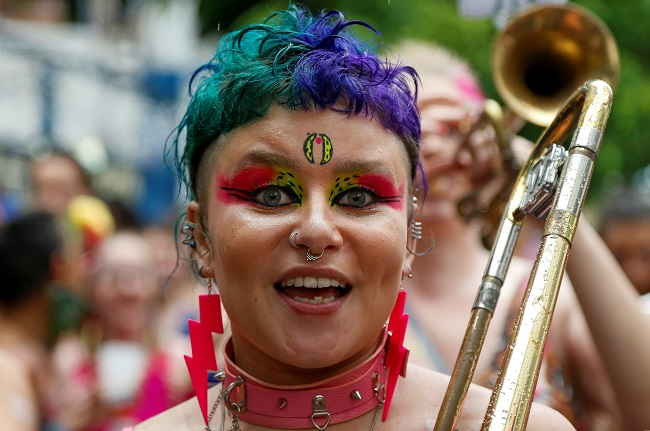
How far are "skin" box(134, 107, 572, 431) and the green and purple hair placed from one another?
0.03 metres

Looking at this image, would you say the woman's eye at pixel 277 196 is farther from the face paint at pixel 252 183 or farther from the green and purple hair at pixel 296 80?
the green and purple hair at pixel 296 80

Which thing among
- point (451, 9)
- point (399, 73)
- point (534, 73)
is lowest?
point (399, 73)

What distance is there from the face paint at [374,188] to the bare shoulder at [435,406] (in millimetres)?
427

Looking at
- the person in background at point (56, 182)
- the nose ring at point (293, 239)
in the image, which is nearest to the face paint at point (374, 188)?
the nose ring at point (293, 239)

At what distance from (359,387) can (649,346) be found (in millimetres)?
1081

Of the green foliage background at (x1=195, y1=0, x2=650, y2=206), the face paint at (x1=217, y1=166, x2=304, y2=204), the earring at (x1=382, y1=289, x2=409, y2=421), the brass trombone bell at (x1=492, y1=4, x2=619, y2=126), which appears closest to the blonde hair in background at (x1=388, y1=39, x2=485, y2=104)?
the brass trombone bell at (x1=492, y1=4, x2=619, y2=126)

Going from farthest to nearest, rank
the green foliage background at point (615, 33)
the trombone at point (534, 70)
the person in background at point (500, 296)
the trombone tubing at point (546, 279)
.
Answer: the green foliage background at point (615, 33)
the trombone at point (534, 70)
the person in background at point (500, 296)
the trombone tubing at point (546, 279)

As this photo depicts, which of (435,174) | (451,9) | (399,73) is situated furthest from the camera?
(451,9)

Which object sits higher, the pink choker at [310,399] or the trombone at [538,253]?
the trombone at [538,253]

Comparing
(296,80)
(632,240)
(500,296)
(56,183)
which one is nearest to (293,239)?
(296,80)

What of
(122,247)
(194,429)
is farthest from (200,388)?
(122,247)

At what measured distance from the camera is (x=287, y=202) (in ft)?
6.41

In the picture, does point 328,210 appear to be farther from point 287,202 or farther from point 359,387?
point 359,387

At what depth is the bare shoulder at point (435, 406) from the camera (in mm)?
1987
